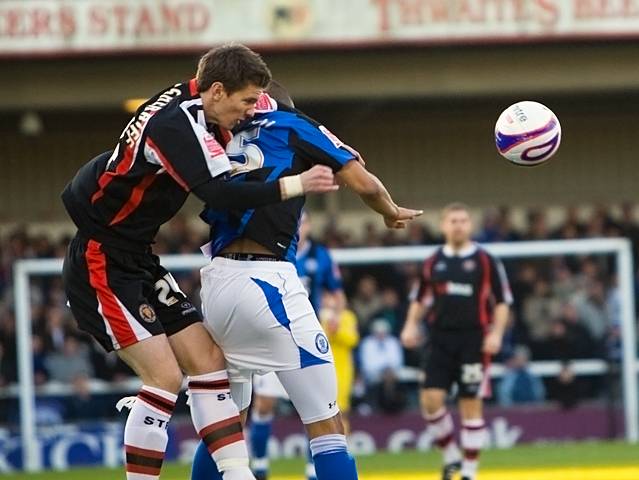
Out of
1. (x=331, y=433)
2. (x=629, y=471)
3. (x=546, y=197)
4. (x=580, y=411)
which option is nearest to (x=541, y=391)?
(x=580, y=411)

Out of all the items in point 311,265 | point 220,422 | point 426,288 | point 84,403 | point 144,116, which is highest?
point 144,116

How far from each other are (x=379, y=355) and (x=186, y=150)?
9.97 metres

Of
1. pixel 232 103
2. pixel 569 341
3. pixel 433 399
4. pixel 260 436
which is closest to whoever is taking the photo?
pixel 232 103

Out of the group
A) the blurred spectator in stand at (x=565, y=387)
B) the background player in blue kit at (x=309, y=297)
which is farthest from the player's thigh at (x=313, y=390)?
the blurred spectator in stand at (x=565, y=387)

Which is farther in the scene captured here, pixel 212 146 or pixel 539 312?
pixel 539 312

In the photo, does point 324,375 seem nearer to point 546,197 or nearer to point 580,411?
point 580,411

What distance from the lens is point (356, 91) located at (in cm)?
1938

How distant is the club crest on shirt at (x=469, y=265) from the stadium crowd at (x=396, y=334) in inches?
173

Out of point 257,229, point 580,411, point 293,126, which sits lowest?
point 580,411

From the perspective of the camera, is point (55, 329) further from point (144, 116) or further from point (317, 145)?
point (317, 145)

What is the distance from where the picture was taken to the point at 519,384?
55.1 feet

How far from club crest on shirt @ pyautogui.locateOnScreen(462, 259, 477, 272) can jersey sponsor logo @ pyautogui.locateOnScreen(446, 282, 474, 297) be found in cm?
13

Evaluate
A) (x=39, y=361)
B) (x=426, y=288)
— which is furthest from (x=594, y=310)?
Answer: (x=39, y=361)

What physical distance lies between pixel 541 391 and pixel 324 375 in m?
9.90
